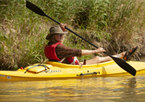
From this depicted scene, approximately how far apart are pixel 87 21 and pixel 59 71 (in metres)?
4.25

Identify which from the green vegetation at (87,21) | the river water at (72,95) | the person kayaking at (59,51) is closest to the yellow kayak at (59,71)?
the person kayaking at (59,51)

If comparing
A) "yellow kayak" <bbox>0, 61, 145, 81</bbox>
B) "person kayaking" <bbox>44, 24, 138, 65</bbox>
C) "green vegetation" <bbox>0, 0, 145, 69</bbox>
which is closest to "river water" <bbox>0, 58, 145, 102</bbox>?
"yellow kayak" <bbox>0, 61, 145, 81</bbox>

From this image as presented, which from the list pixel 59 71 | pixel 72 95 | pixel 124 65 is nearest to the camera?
pixel 72 95

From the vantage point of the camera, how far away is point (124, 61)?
6.06m

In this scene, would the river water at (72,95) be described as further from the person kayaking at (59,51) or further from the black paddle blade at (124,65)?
the black paddle blade at (124,65)

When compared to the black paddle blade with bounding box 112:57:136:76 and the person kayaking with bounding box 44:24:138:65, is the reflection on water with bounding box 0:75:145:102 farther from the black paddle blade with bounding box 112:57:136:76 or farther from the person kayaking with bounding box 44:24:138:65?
the black paddle blade with bounding box 112:57:136:76

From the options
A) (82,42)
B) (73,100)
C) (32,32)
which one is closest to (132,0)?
(82,42)

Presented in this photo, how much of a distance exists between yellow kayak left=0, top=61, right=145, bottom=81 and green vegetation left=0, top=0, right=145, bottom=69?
171 centimetres

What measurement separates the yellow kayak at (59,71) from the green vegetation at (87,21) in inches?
67.3

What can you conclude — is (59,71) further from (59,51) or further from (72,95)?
(72,95)

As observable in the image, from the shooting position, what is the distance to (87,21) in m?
9.56

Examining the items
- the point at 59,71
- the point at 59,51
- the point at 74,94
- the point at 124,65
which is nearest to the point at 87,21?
the point at 124,65

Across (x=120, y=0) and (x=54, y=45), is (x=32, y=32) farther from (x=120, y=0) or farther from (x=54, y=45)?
(x=120, y=0)

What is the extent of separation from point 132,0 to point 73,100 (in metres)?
6.79
